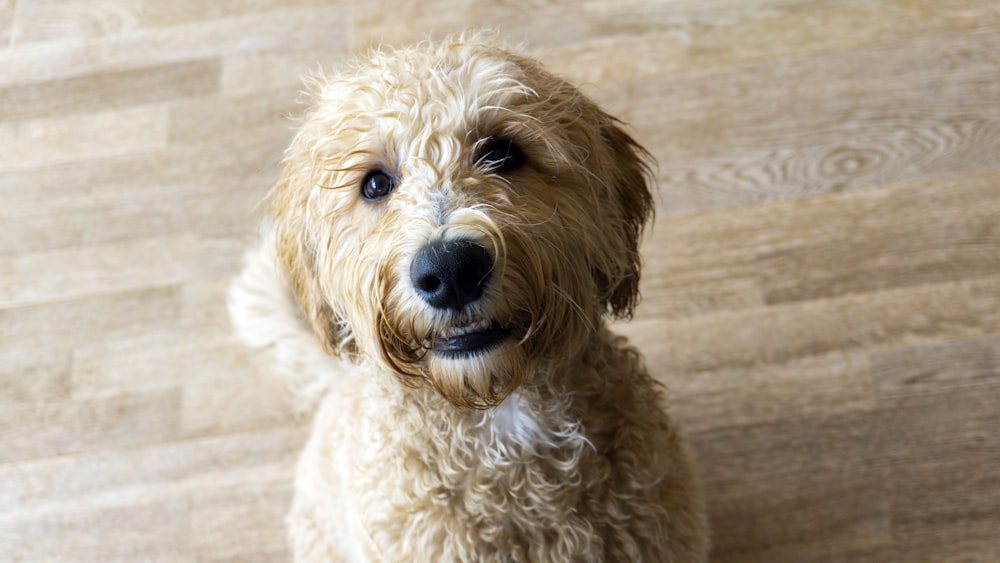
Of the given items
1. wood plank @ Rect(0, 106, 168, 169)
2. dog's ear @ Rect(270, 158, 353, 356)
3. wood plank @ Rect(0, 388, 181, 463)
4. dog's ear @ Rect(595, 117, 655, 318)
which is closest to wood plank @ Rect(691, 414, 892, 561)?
dog's ear @ Rect(595, 117, 655, 318)

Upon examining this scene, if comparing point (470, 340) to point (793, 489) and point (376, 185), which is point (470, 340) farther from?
point (793, 489)

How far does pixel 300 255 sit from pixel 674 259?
119cm

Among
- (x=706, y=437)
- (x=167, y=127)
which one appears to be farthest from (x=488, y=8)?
(x=706, y=437)

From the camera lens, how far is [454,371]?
1425 millimetres

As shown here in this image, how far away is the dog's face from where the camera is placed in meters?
1.36

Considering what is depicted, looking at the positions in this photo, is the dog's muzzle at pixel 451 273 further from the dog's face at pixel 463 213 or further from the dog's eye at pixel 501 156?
the dog's eye at pixel 501 156

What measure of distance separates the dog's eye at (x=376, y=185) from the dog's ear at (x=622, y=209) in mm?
357

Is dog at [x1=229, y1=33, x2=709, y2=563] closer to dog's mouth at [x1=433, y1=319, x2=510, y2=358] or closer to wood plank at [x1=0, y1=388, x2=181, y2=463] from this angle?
dog's mouth at [x1=433, y1=319, x2=510, y2=358]

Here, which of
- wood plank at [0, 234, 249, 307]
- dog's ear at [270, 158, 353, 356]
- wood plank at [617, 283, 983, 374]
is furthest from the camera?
wood plank at [0, 234, 249, 307]

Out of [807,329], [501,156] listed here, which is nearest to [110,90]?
[501,156]

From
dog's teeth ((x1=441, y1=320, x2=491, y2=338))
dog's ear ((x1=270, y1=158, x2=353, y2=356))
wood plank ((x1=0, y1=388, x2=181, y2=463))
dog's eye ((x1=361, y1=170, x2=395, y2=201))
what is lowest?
wood plank ((x1=0, y1=388, x2=181, y2=463))

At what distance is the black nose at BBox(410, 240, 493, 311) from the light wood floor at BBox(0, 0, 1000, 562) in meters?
1.17

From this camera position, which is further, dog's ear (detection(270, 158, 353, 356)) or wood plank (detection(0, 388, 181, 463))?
wood plank (detection(0, 388, 181, 463))

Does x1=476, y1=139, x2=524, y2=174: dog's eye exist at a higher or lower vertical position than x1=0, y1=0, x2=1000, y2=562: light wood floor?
higher
